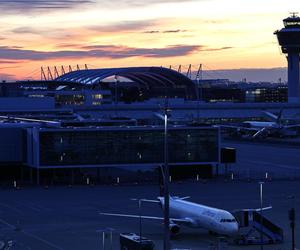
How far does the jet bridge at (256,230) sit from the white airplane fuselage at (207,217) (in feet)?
2.90

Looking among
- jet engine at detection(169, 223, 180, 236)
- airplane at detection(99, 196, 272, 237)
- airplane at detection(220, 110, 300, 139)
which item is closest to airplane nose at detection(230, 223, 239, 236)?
airplane at detection(99, 196, 272, 237)

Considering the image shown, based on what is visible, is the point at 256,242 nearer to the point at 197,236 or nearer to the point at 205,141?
the point at 197,236

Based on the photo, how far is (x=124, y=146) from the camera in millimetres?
81438

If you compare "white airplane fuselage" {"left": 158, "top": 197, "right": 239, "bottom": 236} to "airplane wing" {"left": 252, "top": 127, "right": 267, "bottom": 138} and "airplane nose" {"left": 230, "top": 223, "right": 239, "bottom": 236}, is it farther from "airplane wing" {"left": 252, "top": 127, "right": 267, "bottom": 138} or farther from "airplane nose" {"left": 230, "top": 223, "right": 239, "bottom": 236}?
"airplane wing" {"left": 252, "top": 127, "right": 267, "bottom": 138}

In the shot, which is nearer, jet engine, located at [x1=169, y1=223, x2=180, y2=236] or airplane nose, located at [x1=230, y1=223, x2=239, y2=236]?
airplane nose, located at [x1=230, y1=223, x2=239, y2=236]

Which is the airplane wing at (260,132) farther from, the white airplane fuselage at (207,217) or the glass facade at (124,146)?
the white airplane fuselage at (207,217)

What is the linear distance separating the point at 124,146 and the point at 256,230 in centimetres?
3665

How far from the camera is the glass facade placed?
7956 cm

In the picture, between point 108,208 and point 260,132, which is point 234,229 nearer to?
point 108,208

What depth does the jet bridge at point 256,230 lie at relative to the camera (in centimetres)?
4494

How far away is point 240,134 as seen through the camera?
162125 mm

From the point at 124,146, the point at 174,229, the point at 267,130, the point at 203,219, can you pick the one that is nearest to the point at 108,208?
the point at 174,229

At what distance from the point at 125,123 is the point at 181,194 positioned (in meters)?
35.8

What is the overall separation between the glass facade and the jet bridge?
114 feet
